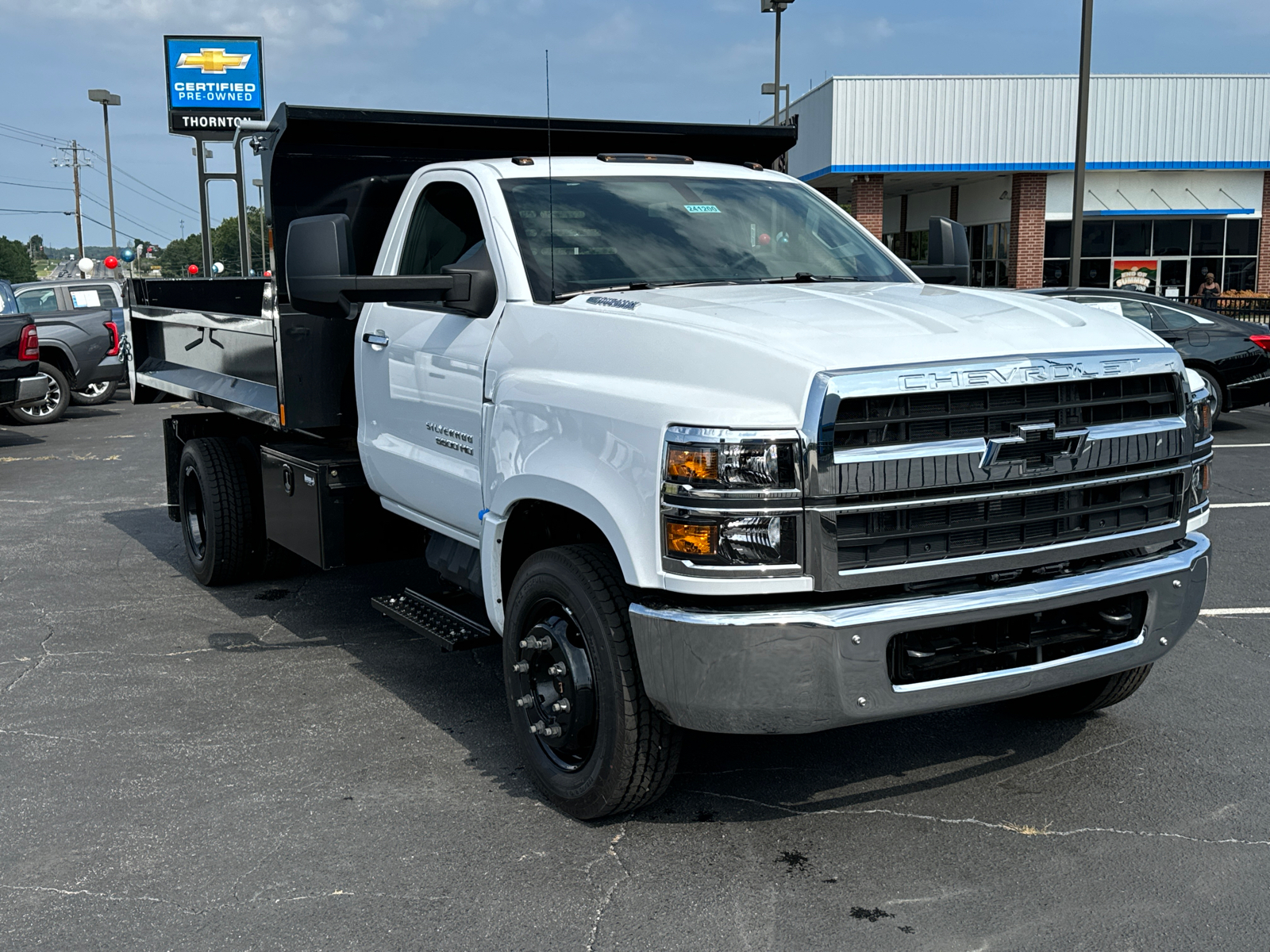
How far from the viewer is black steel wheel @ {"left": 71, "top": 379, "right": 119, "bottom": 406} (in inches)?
779

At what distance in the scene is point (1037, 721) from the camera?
5133 millimetres

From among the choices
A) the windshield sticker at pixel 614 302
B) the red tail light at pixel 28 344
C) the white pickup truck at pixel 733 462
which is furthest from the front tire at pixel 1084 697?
the red tail light at pixel 28 344

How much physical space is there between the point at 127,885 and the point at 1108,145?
3643cm

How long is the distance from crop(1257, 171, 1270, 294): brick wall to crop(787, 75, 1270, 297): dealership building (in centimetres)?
5

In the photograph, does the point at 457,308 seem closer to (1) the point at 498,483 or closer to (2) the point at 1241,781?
(1) the point at 498,483

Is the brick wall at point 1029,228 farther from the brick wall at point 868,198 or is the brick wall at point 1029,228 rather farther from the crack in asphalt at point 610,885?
the crack in asphalt at point 610,885

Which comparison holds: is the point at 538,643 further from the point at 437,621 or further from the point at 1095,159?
→ the point at 1095,159

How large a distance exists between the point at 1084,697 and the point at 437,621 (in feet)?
8.49

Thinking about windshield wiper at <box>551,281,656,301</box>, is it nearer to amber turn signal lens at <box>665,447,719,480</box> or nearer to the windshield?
the windshield

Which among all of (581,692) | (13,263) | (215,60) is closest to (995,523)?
(581,692)

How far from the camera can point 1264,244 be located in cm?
3653

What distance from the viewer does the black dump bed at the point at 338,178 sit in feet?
19.5

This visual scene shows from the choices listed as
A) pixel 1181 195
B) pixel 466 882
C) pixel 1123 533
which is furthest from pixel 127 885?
pixel 1181 195

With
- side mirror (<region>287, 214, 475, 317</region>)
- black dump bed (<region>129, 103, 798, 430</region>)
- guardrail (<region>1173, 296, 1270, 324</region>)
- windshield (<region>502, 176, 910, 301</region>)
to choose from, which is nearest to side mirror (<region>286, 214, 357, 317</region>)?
side mirror (<region>287, 214, 475, 317</region>)
